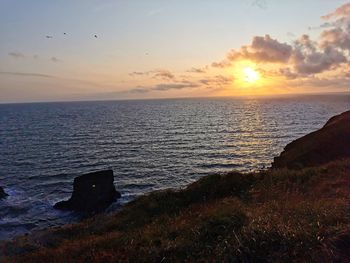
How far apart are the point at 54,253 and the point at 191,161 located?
46.1 meters

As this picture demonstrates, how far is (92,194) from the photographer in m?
42.0

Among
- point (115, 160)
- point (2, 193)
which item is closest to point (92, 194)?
point (2, 193)

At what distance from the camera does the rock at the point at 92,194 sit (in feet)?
134

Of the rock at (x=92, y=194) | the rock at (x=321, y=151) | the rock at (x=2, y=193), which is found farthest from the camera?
the rock at (x=2, y=193)

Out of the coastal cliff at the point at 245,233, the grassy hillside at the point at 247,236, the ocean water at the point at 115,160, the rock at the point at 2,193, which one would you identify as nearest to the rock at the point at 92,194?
the ocean water at the point at 115,160

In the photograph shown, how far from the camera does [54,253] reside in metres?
15.4

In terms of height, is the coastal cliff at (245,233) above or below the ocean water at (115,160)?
above

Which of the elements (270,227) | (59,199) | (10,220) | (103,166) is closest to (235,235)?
(270,227)

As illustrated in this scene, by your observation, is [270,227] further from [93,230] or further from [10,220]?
[10,220]

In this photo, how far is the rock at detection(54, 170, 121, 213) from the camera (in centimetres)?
4075

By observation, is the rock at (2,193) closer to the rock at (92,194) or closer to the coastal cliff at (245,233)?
the rock at (92,194)

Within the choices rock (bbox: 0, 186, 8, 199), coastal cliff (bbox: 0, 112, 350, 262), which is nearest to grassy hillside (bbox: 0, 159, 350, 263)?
coastal cliff (bbox: 0, 112, 350, 262)

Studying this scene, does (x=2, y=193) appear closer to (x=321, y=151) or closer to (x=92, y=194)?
(x=92, y=194)

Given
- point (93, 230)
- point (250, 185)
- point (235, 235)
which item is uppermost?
point (235, 235)
